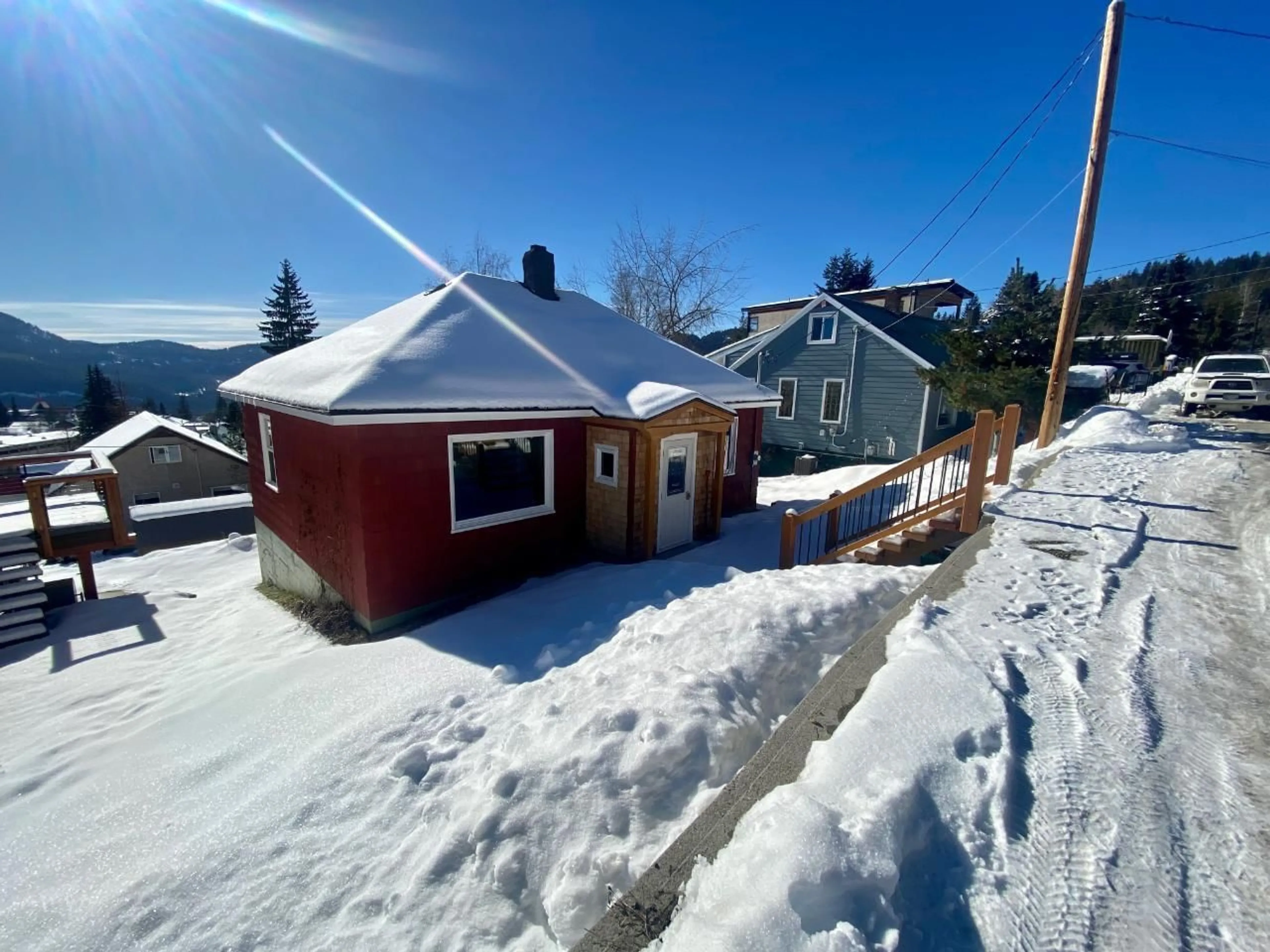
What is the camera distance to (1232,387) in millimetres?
14258

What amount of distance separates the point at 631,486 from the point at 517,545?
189cm

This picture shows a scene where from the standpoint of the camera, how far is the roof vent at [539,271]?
34.6 ft

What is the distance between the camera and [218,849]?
105 inches

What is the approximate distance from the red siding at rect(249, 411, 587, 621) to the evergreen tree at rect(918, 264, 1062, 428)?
32.7ft

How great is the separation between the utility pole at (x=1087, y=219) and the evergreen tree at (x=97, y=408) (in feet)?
214

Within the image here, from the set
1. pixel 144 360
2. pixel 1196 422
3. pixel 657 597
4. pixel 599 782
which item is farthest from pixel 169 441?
pixel 144 360

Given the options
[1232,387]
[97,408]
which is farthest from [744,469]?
[97,408]

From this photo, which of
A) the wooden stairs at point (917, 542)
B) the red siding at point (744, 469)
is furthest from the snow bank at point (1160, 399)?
the wooden stairs at point (917, 542)

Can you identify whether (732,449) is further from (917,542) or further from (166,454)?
(166,454)

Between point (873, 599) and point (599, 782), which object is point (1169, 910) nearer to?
point (599, 782)

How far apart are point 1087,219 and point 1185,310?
40.4m

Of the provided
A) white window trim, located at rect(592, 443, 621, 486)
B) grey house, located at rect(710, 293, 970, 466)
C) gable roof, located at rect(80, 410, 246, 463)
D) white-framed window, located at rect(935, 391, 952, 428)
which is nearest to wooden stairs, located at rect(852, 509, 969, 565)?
white window trim, located at rect(592, 443, 621, 486)

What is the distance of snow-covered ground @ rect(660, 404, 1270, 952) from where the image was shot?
5.17ft

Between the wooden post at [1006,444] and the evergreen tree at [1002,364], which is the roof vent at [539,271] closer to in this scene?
the wooden post at [1006,444]
